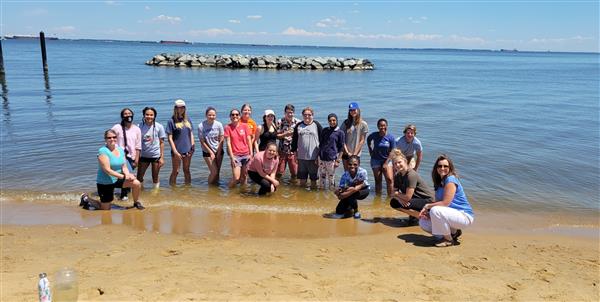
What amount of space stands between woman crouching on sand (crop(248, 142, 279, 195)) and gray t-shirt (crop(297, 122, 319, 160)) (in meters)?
0.55

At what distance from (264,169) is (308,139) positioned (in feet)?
3.35

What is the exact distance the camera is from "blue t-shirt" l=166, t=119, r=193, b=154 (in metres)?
9.50

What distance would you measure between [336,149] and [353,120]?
2.14 ft

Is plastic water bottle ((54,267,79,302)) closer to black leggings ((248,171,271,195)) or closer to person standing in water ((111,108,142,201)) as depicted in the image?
person standing in water ((111,108,142,201))

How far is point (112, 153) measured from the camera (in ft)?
26.7

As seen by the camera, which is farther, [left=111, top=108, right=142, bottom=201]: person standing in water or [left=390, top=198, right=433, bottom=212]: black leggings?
[left=111, top=108, right=142, bottom=201]: person standing in water

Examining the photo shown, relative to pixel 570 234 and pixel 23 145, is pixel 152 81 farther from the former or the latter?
pixel 570 234

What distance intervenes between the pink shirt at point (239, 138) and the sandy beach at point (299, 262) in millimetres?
1842

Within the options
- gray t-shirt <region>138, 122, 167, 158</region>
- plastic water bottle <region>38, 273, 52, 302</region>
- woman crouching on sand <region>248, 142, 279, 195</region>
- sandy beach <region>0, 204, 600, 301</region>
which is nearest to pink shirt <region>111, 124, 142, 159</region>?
gray t-shirt <region>138, 122, 167, 158</region>

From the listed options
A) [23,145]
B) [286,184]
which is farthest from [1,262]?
[23,145]

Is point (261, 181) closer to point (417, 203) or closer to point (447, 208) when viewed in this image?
point (417, 203)

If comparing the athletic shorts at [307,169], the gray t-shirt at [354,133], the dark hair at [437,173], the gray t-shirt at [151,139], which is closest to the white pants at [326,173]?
the athletic shorts at [307,169]

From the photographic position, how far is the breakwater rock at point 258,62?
5550cm

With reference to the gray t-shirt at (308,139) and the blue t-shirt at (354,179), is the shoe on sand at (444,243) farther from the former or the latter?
the gray t-shirt at (308,139)
